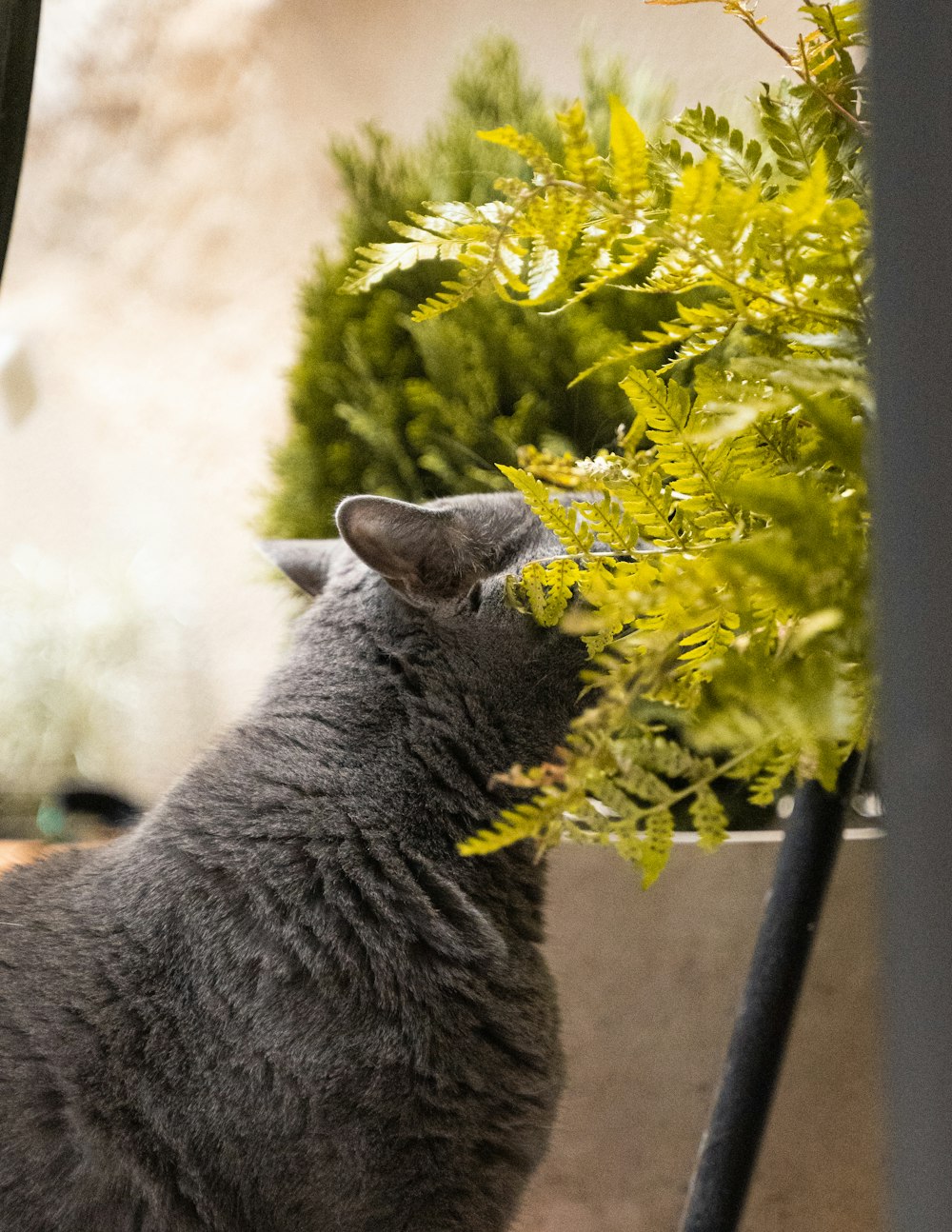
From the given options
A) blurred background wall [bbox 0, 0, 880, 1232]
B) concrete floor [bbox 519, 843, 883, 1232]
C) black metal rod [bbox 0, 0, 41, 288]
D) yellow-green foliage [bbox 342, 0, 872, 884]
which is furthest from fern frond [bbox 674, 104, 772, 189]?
blurred background wall [bbox 0, 0, 880, 1232]

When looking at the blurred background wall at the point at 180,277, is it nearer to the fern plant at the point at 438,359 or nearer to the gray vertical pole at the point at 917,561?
the fern plant at the point at 438,359

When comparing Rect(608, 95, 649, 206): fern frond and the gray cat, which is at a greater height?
Rect(608, 95, 649, 206): fern frond

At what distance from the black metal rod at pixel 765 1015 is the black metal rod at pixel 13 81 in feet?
2.31

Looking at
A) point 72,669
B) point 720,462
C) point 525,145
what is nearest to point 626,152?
point 525,145

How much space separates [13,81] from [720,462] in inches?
24.3

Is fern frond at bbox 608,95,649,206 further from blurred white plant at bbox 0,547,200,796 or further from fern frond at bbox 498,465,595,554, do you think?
blurred white plant at bbox 0,547,200,796

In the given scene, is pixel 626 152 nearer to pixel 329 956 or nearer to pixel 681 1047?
pixel 329 956

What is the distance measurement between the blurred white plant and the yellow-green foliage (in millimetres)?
2041

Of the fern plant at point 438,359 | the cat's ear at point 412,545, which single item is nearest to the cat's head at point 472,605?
the cat's ear at point 412,545

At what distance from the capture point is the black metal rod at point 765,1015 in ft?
2.25

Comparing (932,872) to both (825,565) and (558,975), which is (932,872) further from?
(558,975)

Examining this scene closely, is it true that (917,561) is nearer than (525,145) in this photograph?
Yes

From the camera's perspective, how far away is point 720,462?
447mm

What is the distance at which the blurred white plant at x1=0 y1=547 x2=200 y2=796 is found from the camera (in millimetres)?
2291
